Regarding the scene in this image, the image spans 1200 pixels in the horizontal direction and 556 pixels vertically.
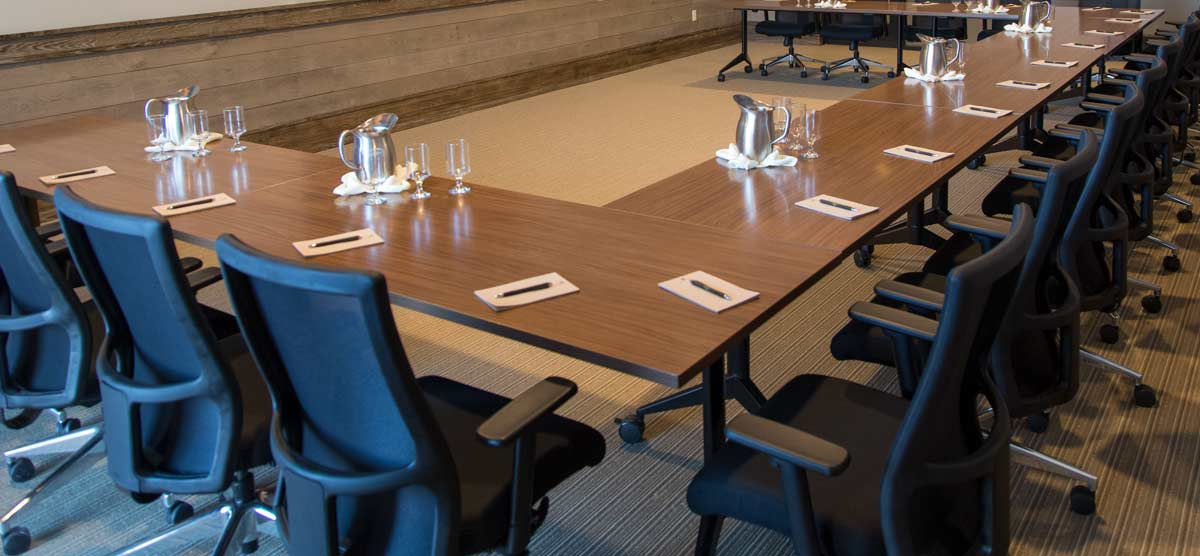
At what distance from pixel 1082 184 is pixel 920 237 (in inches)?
57.2

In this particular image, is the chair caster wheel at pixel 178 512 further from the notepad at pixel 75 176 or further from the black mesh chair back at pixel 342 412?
the notepad at pixel 75 176

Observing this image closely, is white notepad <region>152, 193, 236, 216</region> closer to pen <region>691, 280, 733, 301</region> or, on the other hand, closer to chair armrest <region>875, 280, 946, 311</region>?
pen <region>691, 280, 733, 301</region>

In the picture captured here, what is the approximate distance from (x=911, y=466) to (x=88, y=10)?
527cm

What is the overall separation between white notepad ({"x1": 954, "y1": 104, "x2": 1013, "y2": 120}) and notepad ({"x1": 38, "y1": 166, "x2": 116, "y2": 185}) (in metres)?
2.98

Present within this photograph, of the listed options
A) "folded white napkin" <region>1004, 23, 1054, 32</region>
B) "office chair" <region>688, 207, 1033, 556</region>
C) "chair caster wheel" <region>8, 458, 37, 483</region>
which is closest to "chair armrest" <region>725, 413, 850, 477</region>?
"office chair" <region>688, 207, 1033, 556</region>

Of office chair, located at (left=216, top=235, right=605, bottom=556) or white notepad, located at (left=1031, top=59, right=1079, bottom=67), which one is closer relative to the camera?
office chair, located at (left=216, top=235, right=605, bottom=556)

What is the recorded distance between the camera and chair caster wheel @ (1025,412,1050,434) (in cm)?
297

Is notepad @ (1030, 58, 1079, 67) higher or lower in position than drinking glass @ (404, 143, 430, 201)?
higher

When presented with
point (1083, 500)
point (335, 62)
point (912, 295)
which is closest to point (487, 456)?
point (912, 295)

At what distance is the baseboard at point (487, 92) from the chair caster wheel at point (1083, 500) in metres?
5.16

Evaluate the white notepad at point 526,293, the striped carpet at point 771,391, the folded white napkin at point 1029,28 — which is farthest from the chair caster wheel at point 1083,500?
the folded white napkin at point 1029,28

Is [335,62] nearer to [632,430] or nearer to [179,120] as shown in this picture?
[179,120]

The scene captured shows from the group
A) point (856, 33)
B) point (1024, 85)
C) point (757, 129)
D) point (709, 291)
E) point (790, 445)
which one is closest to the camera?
point (790, 445)

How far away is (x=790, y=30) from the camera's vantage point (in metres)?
9.30
